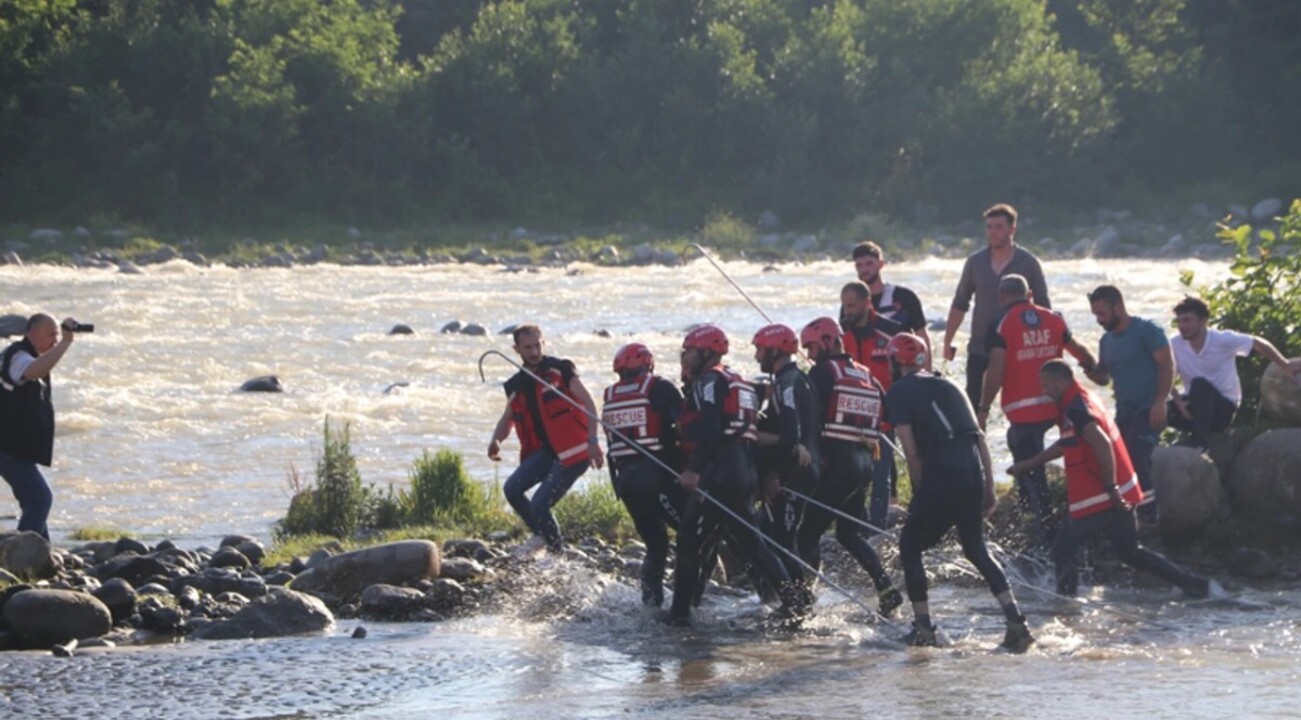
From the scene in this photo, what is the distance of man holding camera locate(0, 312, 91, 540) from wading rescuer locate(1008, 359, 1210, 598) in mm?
5653

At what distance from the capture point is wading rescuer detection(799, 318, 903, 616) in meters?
10.7

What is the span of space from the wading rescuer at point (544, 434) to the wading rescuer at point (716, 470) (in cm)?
126

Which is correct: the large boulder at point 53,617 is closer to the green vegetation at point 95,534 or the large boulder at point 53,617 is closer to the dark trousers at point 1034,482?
the green vegetation at point 95,534

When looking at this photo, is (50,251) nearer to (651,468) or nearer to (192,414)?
(192,414)

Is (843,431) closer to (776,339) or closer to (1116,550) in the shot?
(776,339)

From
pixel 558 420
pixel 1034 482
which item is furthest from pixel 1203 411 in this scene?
pixel 558 420

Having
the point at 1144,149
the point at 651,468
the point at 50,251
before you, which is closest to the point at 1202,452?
the point at 651,468

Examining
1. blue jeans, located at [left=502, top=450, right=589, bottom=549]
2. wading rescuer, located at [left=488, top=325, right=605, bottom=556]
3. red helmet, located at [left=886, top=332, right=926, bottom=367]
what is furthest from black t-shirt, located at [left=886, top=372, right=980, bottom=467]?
blue jeans, located at [left=502, top=450, right=589, bottom=549]

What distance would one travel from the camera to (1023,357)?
441 inches

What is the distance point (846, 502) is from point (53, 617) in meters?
4.08

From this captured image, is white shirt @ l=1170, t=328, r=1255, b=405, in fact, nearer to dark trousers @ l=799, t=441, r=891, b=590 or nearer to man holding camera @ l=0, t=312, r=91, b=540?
dark trousers @ l=799, t=441, r=891, b=590

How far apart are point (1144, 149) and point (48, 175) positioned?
29.5 m

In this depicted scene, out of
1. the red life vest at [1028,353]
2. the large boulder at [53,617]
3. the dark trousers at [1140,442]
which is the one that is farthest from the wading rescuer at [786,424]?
the large boulder at [53,617]

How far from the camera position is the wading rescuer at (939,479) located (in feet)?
32.4
